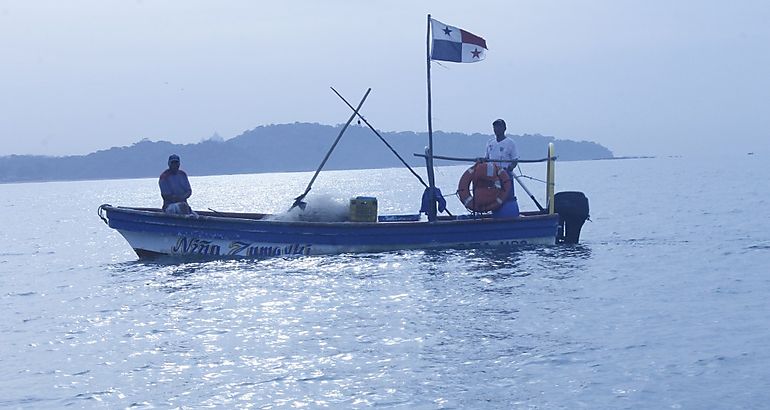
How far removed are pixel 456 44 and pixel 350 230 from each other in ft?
16.5

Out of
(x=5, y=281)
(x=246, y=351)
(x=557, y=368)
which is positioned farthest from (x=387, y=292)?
(x=5, y=281)

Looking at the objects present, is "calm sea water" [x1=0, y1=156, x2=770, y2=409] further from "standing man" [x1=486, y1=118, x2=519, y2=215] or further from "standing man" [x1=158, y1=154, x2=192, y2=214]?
"standing man" [x1=486, y1=118, x2=519, y2=215]

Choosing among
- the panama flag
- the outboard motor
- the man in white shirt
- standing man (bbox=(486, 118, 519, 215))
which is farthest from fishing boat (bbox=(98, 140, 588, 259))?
the panama flag

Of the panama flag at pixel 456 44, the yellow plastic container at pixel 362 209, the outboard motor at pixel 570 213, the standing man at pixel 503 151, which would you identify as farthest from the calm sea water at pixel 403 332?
the panama flag at pixel 456 44

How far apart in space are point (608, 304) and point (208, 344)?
6.62m

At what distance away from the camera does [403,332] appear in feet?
44.9

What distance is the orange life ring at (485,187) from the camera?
69.7ft

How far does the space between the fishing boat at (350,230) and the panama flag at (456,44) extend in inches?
96.2

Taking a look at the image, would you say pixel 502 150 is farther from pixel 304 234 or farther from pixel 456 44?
pixel 304 234

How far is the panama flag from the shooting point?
2220 centimetres

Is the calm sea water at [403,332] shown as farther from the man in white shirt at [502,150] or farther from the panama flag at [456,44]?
the panama flag at [456,44]

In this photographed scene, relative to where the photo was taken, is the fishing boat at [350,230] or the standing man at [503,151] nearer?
the fishing boat at [350,230]

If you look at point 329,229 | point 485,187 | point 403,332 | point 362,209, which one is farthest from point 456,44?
point 403,332

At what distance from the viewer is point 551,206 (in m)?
22.2
